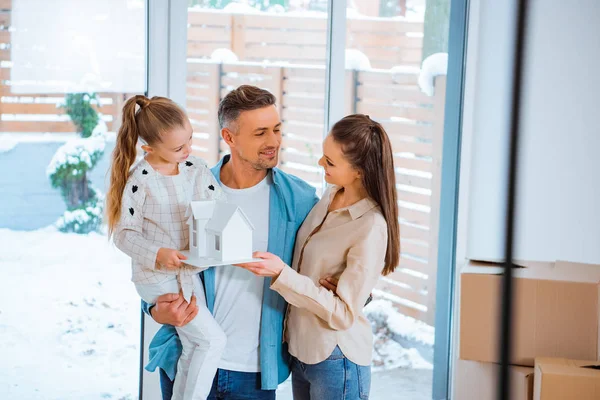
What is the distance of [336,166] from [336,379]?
0.44m

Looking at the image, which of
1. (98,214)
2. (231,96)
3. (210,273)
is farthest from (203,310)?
(98,214)

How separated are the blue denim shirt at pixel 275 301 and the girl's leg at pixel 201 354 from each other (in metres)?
0.07

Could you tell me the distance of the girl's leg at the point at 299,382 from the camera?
1.49 metres

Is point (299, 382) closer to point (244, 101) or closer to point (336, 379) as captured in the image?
point (336, 379)

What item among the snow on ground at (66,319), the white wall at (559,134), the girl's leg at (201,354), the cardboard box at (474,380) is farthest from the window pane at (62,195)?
the white wall at (559,134)

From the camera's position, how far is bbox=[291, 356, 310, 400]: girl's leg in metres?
1.49

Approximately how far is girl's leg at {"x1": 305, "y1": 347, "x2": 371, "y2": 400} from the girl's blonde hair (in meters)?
0.53

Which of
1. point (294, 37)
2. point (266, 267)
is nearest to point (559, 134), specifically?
point (294, 37)

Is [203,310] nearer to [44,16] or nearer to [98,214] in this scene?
[98,214]

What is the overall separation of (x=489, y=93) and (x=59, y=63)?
1.42m

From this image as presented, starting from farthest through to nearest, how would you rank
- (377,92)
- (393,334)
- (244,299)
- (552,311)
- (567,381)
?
1. (393,334)
2. (377,92)
3. (552,311)
4. (567,381)
5. (244,299)

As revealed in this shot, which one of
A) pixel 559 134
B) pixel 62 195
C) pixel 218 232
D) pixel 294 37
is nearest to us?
pixel 218 232

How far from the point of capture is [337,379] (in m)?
1.41

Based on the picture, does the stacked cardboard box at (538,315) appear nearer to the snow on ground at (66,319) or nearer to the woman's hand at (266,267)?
the woman's hand at (266,267)
